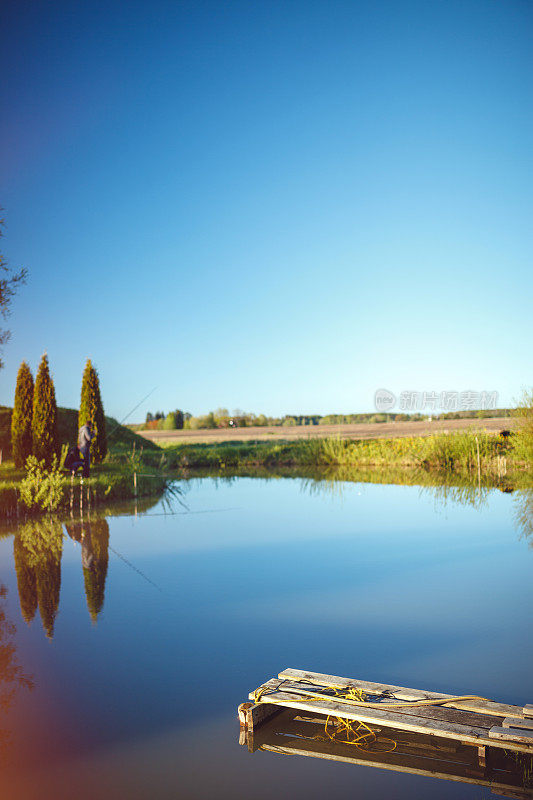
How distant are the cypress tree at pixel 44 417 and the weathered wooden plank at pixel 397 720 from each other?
11742 mm

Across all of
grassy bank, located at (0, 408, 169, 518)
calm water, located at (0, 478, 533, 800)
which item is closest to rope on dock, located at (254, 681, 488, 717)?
calm water, located at (0, 478, 533, 800)

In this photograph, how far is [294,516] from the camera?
420 inches

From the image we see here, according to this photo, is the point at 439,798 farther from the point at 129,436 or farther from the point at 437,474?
the point at 129,436

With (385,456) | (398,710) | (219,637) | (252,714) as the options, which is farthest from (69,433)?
(398,710)

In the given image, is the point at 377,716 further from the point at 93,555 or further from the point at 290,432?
the point at 290,432

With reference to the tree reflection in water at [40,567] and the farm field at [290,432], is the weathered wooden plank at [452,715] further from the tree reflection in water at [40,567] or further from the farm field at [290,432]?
the farm field at [290,432]

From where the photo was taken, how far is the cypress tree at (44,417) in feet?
45.8

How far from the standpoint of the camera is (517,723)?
288cm

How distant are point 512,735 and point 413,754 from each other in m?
0.47

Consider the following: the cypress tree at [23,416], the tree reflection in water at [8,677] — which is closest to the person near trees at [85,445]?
the cypress tree at [23,416]

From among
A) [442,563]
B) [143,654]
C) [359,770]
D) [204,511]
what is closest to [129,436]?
[204,511]

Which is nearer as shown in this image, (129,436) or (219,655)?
(219,655)

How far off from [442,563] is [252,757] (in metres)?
4.54

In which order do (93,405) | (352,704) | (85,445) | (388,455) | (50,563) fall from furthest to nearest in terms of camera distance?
(388,455), (93,405), (85,445), (50,563), (352,704)
